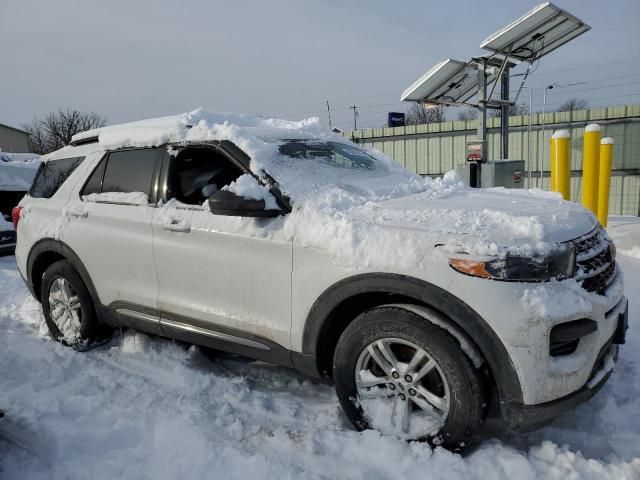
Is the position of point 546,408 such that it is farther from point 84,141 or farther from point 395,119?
point 395,119

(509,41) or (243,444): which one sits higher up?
(509,41)

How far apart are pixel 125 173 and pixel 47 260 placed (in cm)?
128

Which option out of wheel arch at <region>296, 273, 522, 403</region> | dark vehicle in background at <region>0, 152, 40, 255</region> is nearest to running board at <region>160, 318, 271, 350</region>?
wheel arch at <region>296, 273, 522, 403</region>

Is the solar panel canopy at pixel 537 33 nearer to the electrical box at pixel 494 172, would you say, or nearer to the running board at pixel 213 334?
the electrical box at pixel 494 172

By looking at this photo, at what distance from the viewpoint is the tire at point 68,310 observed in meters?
3.88

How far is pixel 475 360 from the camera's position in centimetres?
227

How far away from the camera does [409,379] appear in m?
2.42

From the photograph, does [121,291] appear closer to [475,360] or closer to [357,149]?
[357,149]

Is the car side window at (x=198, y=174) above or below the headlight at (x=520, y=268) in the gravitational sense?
above

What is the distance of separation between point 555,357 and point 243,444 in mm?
1615

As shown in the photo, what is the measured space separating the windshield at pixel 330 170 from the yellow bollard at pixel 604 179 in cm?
560

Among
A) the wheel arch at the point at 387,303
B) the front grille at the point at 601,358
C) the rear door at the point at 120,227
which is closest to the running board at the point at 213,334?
the rear door at the point at 120,227

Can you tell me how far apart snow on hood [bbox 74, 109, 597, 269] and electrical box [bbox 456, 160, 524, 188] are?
6.05m

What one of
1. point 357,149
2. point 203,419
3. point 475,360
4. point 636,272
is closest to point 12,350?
point 203,419
